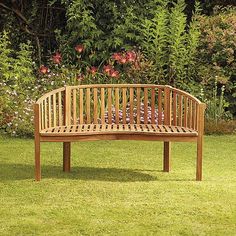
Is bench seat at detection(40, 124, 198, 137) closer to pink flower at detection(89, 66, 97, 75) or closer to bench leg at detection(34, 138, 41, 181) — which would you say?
bench leg at detection(34, 138, 41, 181)

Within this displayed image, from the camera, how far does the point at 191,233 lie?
209 inches

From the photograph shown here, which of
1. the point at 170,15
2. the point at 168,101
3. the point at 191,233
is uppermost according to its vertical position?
the point at 170,15

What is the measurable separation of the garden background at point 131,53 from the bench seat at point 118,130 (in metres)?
2.84

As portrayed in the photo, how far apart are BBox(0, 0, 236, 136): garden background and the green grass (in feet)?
5.98

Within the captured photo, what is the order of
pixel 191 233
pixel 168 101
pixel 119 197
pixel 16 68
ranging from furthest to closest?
1. pixel 16 68
2. pixel 168 101
3. pixel 119 197
4. pixel 191 233

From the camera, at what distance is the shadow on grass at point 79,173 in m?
7.08

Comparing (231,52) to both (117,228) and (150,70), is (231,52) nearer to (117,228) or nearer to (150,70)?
(150,70)

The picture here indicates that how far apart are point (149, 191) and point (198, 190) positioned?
416 millimetres

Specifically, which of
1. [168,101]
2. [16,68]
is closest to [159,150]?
[168,101]

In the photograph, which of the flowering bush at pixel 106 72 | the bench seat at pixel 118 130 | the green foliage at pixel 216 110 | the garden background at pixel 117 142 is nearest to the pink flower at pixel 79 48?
the flowering bush at pixel 106 72

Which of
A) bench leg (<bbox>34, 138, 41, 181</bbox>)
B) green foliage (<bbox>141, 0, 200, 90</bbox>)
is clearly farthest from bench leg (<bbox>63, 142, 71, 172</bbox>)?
green foliage (<bbox>141, 0, 200, 90</bbox>)

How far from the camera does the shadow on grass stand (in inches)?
279

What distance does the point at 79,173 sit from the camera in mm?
7348

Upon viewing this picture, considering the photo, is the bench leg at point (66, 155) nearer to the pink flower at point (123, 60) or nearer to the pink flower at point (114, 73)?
the pink flower at point (114, 73)
